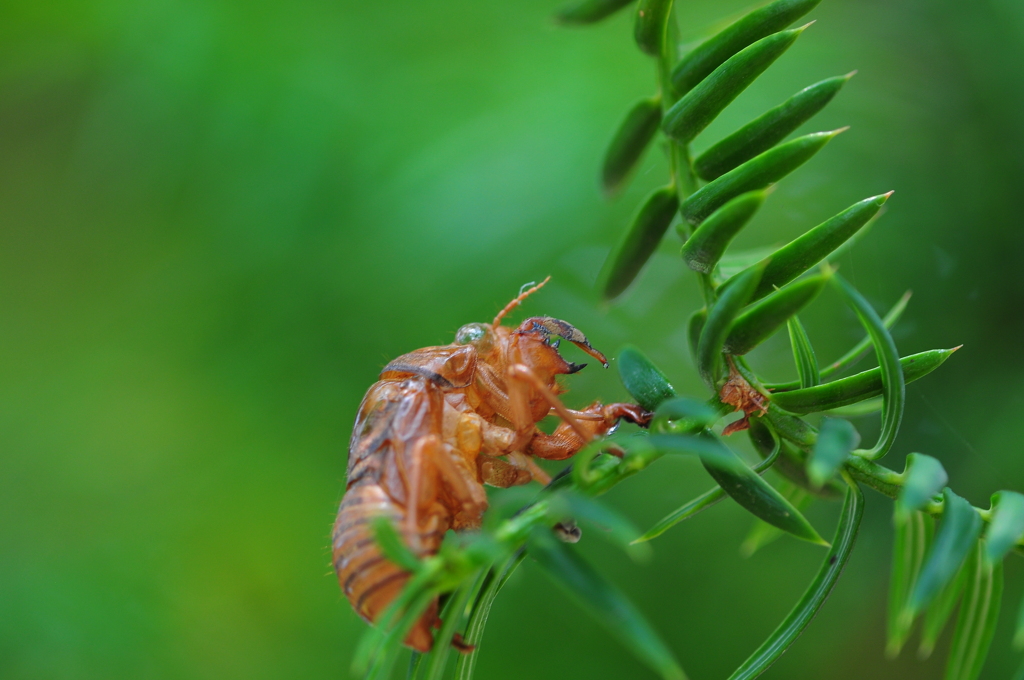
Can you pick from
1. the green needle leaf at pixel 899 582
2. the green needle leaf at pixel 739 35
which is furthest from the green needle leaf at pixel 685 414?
the green needle leaf at pixel 739 35

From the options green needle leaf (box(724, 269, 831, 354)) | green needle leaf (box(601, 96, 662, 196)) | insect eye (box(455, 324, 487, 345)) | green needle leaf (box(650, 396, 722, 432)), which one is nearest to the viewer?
Answer: green needle leaf (box(650, 396, 722, 432))

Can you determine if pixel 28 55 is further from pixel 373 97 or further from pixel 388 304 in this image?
pixel 388 304

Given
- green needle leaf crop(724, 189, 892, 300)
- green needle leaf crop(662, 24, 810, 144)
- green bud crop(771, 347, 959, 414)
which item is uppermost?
green needle leaf crop(662, 24, 810, 144)

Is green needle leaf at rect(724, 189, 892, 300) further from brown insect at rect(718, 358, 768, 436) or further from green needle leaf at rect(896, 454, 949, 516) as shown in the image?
green needle leaf at rect(896, 454, 949, 516)

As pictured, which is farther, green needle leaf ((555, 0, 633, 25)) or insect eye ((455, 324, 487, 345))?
insect eye ((455, 324, 487, 345))

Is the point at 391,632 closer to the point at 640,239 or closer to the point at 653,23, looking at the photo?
the point at 640,239

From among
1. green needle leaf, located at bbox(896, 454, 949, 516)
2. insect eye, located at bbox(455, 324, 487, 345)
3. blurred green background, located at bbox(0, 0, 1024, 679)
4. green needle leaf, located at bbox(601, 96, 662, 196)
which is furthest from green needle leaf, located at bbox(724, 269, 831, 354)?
blurred green background, located at bbox(0, 0, 1024, 679)
